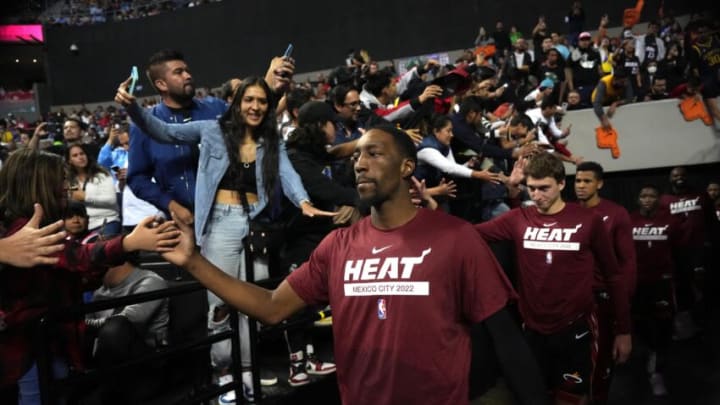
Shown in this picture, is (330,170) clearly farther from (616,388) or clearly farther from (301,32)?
(301,32)

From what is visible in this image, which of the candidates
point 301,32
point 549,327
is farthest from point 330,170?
point 301,32

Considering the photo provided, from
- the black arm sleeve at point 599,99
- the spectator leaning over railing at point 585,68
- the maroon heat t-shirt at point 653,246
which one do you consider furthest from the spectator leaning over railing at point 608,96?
the maroon heat t-shirt at point 653,246

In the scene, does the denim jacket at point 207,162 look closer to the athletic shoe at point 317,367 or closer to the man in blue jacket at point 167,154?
the man in blue jacket at point 167,154

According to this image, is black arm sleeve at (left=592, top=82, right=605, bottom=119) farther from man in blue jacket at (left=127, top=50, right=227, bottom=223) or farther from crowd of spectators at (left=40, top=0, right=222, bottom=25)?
crowd of spectators at (left=40, top=0, right=222, bottom=25)

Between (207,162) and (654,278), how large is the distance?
5.81 metres

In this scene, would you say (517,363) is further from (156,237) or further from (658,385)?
(658,385)

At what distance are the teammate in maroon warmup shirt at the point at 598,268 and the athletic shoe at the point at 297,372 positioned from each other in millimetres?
2126

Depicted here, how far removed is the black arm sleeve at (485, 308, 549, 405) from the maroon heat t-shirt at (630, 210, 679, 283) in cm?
592

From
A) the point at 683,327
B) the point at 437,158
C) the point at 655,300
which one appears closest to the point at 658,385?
the point at 655,300

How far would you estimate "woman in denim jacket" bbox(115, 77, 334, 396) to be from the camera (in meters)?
3.58

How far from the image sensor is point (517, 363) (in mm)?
2092

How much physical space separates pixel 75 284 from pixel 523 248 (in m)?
2.99

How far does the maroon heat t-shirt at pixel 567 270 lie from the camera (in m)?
4.25

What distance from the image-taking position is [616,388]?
636cm
